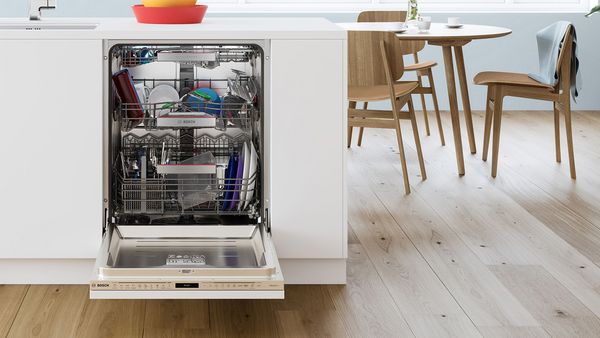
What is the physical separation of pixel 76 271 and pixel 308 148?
0.81 meters

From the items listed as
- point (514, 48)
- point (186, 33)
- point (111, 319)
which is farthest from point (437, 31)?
point (111, 319)

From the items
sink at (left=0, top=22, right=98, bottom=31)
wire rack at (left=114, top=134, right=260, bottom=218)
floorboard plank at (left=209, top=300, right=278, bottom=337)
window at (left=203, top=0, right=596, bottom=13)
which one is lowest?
floorboard plank at (left=209, top=300, right=278, bottom=337)

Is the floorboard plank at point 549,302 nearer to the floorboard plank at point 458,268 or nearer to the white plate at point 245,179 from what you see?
the floorboard plank at point 458,268

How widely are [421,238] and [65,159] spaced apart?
1.40 m

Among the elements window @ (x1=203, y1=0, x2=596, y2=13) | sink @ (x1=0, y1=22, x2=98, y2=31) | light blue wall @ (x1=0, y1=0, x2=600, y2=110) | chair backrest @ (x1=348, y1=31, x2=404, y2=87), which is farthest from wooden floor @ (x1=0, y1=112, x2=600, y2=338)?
window @ (x1=203, y1=0, x2=596, y2=13)

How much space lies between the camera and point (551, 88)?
15.0 feet

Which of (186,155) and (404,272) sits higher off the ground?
(186,155)

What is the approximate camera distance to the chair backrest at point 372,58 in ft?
13.5

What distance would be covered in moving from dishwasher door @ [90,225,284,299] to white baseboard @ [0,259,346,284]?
200 millimetres

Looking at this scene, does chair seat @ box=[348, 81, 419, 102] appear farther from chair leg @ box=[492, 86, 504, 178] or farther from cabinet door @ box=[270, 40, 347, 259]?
cabinet door @ box=[270, 40, 347, 259]

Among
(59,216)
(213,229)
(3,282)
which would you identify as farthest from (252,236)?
(3,282)

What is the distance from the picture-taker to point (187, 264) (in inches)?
101

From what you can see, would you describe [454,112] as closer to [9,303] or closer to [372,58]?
[372,58]

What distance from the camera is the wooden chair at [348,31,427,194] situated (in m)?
4.13
